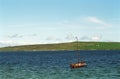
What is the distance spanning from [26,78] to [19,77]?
351cm

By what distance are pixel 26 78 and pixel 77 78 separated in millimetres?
11349

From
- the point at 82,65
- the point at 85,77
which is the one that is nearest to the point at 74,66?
the point at 82,65

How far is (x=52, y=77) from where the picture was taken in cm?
7644

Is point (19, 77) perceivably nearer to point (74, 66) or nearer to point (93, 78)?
point (93, 78)

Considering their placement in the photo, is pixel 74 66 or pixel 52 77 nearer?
pixel 52 77

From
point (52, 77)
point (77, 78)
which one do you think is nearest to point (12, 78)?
point (52, 77)

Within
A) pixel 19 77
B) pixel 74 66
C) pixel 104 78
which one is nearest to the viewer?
pixel 104 78

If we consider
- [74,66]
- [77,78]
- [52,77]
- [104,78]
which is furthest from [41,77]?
[74,66]

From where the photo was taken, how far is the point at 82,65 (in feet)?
356

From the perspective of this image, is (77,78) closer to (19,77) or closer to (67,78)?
(67,78)

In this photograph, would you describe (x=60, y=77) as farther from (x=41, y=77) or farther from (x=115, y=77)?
(x=115, y=77)

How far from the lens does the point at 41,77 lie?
251 feet

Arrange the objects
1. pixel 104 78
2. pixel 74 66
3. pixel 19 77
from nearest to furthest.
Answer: pixel 104 78
pixel 19 77
pixel 74 66

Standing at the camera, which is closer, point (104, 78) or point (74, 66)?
point (104, 78)
